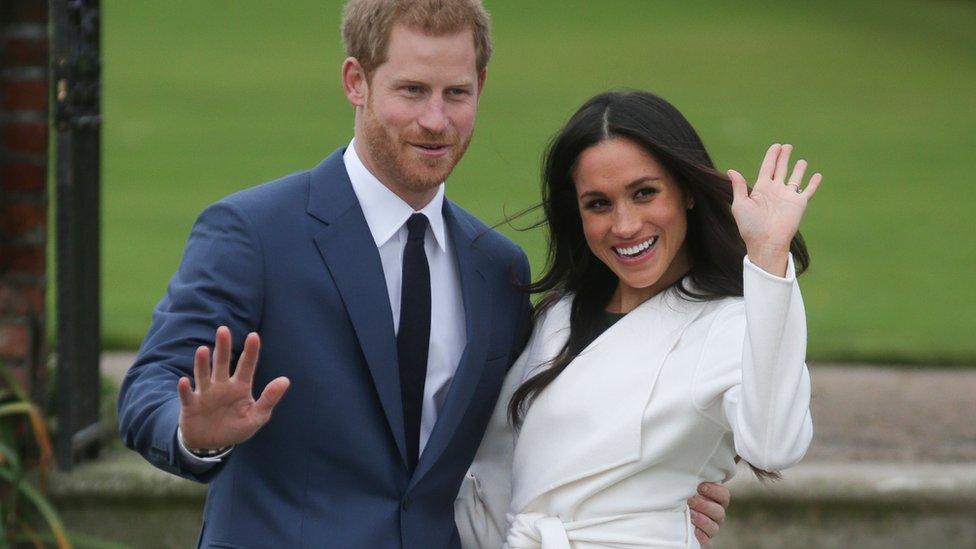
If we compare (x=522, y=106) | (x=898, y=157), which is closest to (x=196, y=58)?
(x=522, y=106)

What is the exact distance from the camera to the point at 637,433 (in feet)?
10.8

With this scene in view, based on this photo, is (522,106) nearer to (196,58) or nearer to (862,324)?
(196,58)

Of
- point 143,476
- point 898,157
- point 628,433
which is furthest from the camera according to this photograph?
point 898,157

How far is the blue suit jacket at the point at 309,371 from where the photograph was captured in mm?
3119

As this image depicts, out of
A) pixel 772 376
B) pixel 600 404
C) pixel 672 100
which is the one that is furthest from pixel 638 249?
pixel 672 100

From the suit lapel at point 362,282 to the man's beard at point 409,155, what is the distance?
11 centimetres

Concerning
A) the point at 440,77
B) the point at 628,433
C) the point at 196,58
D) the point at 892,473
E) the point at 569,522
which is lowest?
the point at 196,58

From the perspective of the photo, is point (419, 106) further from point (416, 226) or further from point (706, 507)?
point (706, 507)

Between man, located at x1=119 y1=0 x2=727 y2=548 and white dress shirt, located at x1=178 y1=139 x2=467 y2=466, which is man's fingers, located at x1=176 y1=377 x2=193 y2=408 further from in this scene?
white dress shirt, located at x1=178 y1=139 x2=467 y2=466

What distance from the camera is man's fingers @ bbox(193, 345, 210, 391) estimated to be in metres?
2.63

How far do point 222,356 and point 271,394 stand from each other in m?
0.11

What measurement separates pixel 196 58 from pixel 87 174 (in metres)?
11.7

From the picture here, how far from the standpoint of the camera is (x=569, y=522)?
3404 mm

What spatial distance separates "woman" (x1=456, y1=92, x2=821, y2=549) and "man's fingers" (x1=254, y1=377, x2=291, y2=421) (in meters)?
0.86
